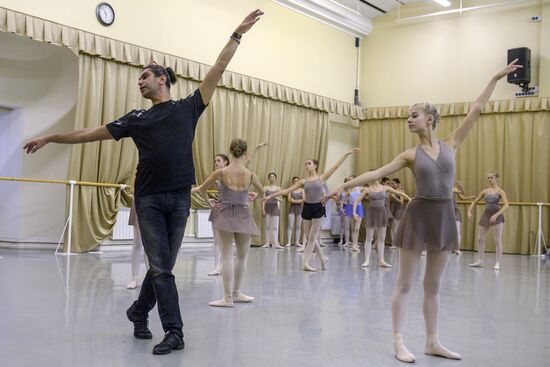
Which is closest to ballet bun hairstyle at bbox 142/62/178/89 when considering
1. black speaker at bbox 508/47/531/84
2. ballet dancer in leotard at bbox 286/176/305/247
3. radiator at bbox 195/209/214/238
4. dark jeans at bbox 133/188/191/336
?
dark jeans at bbox 133/188/191/336

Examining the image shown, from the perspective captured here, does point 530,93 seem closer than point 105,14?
No

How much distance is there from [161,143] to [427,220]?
1.64 meters

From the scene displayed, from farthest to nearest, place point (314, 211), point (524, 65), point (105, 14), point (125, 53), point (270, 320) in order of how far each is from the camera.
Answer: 1. point (524, 65)
2. point (125, 53)
3. point (105, 14)
4. point (314, 211)
5. point (270, 320)

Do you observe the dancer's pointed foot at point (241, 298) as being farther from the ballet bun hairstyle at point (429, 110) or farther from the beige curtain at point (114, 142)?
the beige curtain at point (114, 142)

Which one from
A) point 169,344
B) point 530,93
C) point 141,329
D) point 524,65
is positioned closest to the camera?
point 169,344

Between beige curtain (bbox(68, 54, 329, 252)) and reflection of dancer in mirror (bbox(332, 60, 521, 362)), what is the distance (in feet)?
23.5

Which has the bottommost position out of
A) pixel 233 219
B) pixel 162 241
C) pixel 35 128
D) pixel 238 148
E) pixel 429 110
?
pixel 162 241

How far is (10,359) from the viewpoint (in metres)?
3.11

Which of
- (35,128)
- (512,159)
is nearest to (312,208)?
(35,128)


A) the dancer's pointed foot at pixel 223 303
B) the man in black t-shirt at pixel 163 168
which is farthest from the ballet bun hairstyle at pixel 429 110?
the dancer's pointed foot at pixel 223 303

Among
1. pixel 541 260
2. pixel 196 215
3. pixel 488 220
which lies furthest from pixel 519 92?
pixel 196 215

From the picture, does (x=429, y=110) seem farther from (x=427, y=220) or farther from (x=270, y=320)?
(x=270, y=320)

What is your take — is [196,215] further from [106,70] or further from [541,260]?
[541,260]

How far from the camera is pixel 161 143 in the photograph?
11.2 feet
